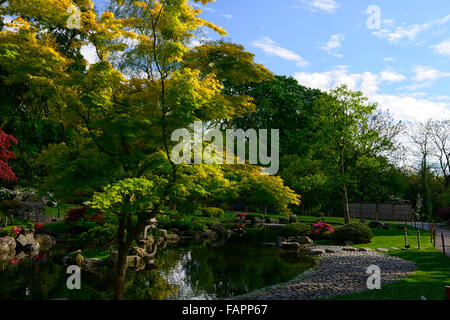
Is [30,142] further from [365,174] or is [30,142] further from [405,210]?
[405,210]

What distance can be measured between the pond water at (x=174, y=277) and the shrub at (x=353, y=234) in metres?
5.32

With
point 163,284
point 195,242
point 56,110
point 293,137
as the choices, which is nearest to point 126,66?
point 56,110

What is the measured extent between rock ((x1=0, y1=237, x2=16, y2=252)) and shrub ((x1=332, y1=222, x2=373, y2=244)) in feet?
65.2

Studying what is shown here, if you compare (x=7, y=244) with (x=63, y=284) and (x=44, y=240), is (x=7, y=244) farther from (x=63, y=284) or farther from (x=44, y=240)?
(x=63, y=284)

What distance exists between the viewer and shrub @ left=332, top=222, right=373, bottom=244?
21.6m

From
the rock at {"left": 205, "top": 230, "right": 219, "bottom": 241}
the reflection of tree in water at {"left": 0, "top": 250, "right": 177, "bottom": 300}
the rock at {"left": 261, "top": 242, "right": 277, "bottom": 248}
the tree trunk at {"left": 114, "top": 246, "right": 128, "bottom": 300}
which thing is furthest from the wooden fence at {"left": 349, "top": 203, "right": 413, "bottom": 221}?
the tree trunk at {"left": 114, "top": 246, "right": 128, "bottom": 300}

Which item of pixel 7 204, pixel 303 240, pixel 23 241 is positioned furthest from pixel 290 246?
pixel 7 204

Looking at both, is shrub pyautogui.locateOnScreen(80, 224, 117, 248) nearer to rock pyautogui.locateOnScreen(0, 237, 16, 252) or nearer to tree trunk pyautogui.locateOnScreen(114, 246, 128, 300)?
rock pyautogui.locateOnScreen(0, 237, 16, 252)

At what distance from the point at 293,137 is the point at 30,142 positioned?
2449 centimetres

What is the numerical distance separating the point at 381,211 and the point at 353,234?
22162 mm

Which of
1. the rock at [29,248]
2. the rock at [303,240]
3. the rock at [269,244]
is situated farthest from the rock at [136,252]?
the rock at [303,240]

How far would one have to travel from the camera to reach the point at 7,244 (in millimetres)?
18375

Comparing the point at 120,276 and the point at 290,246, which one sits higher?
the point at 120,276

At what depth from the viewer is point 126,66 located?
12.0 m
